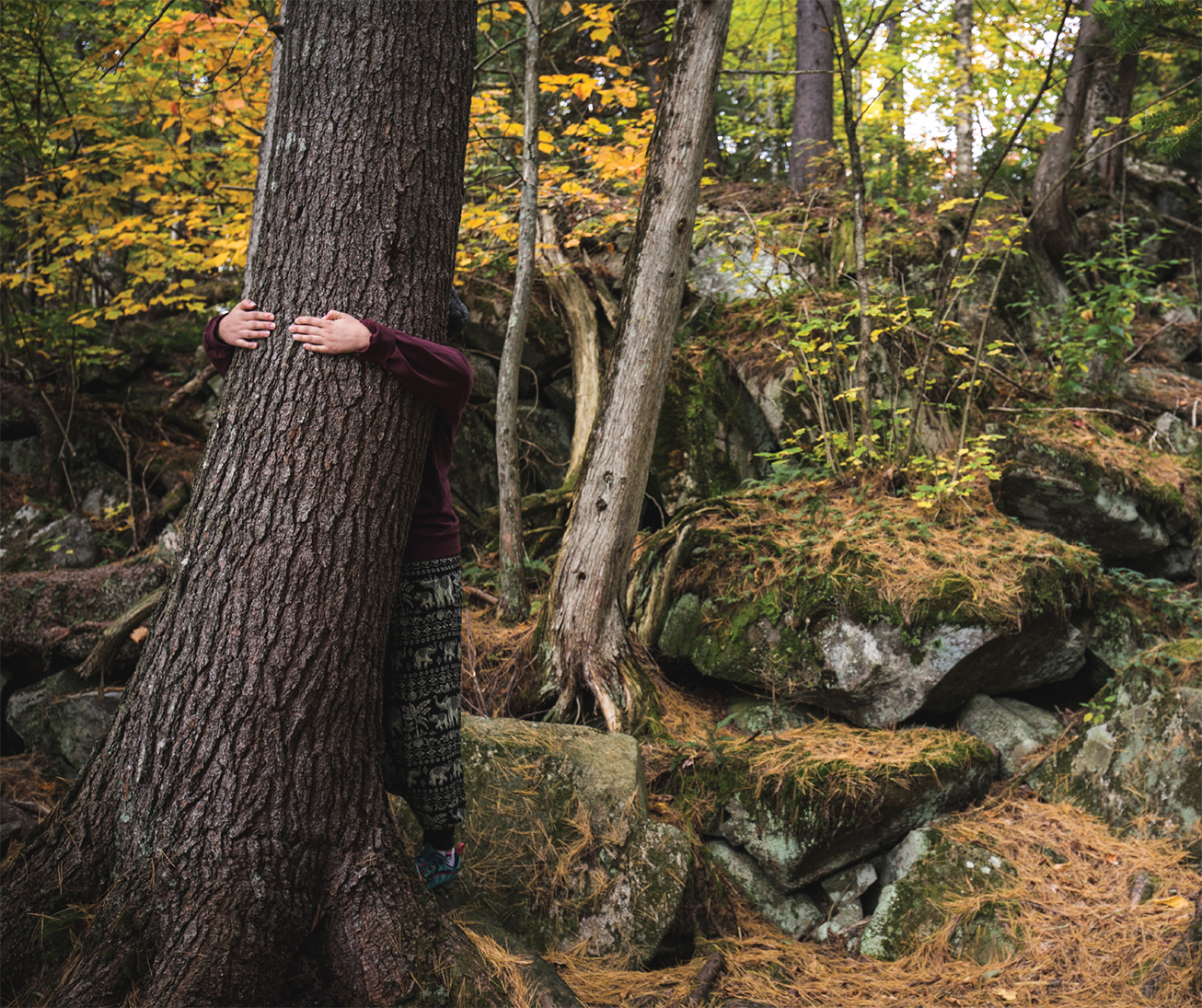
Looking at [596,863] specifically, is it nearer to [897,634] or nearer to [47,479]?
[897,634]

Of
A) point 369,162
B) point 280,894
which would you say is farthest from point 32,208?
point 280,894

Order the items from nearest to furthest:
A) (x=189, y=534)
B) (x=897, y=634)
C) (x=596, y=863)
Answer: (x=189, y=534), (x=596, y=863), (x=897, y=634)

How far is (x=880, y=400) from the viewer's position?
5.27 metres

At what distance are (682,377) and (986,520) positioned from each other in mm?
2580

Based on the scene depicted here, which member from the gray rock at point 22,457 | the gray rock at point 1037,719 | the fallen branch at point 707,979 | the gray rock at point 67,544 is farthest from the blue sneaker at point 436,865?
the gray rock at point 22,457

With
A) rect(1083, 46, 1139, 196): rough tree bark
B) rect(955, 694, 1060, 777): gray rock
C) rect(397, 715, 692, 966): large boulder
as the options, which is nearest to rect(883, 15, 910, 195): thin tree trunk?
rect(1083, 46, 1139, 196): rough tree bark

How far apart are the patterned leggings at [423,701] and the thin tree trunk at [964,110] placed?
8.08 meters

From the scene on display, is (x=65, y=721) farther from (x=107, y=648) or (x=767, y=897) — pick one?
(x=767, y=897)

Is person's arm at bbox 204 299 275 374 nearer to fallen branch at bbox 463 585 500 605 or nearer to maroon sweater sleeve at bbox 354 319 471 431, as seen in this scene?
maroon sweater sleeve at bbox 354 319 471 431

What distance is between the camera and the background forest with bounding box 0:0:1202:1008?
123 inches

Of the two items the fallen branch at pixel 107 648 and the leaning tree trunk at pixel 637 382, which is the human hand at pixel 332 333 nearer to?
the leaning tree trunk at pixel 637 382

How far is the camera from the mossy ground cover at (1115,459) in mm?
5107

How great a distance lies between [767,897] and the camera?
3506 millimetres

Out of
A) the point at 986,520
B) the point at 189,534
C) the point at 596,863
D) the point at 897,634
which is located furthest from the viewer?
the point at 986,520
